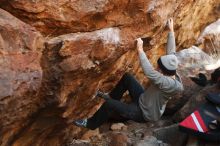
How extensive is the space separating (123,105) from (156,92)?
0.57 meters

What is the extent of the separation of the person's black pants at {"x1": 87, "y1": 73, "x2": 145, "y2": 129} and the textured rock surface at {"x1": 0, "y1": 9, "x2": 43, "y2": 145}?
1442 mm

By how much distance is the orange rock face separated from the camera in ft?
19.0

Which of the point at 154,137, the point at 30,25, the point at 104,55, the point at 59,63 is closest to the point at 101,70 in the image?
the point at 104,55

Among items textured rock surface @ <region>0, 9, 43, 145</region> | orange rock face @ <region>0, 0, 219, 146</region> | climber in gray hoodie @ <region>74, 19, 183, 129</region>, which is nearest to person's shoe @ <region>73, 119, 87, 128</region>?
climber in gray hoodie @ <region>74, 19, 183, 129</region>

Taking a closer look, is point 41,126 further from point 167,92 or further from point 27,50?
point 167,92

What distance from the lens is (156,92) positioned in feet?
23.0

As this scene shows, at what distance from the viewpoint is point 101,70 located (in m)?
7.27

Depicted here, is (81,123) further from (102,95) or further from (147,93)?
(147,93)

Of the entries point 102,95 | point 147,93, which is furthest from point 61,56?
point 147,93

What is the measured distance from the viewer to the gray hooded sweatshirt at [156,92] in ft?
21.6

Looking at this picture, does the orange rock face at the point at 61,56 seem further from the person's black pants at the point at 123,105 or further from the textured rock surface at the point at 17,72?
the person's black pants at the point at 123,105

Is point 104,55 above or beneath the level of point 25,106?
above

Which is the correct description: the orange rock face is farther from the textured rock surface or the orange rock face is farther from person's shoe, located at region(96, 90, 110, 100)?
person's shoe, located at region(96, 90, 110, 100)

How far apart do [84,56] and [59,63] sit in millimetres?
440
